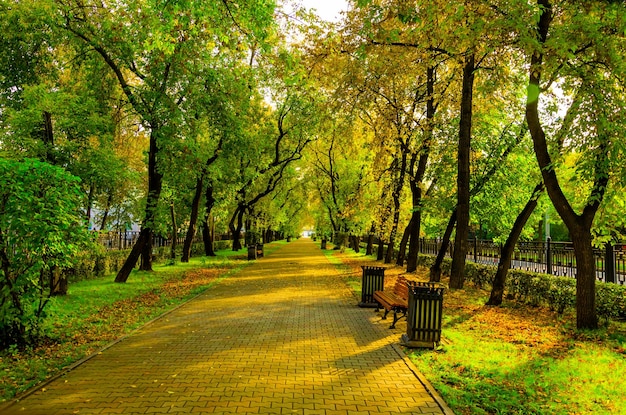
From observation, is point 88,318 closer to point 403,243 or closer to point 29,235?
point 29,235

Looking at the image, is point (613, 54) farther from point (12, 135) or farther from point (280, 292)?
point (12, 135)

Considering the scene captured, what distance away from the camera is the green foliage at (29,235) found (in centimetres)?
651

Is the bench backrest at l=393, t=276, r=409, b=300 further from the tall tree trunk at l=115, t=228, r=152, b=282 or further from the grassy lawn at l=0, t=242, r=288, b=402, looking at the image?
the tall tree trunk at l=115, t=228, r=152, b=282

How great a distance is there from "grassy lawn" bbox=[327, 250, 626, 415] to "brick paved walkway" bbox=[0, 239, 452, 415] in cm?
50

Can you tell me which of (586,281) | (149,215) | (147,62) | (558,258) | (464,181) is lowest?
(586,281)

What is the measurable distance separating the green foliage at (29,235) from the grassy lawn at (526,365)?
18.9ft

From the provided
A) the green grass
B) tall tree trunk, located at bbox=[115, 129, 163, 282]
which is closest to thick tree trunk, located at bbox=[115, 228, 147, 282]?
tall tree trunk, located at bbox=[115, 129, 163, 282]

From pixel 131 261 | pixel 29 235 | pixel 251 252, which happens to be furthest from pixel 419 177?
pixel 29 235

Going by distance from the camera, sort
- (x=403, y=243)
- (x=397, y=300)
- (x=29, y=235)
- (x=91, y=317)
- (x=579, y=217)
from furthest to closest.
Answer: (x=403, y=243) → (x=91, y=317) → (x=397, y=300) → (x=579, y=217) → (x=29, y=235)

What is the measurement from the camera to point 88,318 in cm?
969

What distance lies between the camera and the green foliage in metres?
6.51

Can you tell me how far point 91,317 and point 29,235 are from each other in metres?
3.83

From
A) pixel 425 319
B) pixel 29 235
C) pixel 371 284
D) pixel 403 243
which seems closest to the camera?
pixel 29 235

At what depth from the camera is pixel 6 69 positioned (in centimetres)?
1377
